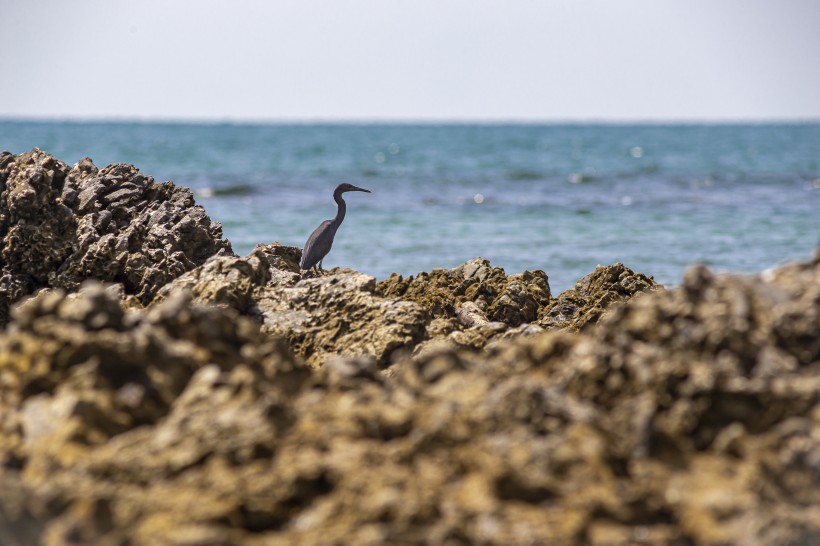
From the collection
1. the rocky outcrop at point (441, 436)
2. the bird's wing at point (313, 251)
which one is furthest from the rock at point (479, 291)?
the rocky outcrop at point (441, 436)

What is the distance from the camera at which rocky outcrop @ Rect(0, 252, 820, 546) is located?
389 cm

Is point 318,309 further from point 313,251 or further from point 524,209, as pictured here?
point 524,209

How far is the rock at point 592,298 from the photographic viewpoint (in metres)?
8.33

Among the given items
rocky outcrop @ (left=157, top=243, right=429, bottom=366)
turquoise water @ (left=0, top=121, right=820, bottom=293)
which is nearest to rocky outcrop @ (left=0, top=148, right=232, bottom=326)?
rocky outcrop @ (left=157, top=243, right=429, bottom=366)

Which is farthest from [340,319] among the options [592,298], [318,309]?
[592,298]

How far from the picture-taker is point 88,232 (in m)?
8.01

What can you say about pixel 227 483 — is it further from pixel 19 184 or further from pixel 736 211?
pixel 736 211

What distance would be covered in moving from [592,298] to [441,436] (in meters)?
4.90

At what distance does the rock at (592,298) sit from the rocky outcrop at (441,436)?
349 centimetres

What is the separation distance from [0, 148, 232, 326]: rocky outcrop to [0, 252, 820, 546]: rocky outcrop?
3.00 m

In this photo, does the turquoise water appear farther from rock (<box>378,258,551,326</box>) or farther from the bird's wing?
the bird's wing

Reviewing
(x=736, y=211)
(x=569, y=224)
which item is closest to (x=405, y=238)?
(x=569, y=224)

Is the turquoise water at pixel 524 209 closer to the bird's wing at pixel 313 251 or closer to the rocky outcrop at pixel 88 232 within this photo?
the bird's wing at pixel 313 251

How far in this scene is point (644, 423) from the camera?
13.7ft
